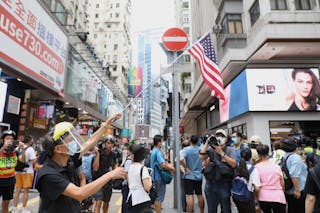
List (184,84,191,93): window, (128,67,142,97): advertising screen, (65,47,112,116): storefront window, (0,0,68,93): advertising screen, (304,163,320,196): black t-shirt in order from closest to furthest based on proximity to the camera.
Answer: (304,163,320,196): black t-shirt, (0,0,68,93): advertising screen, (65,47,112,116): storefront window, (128,67,142,97): advertising screen, (184,84,191,93): window

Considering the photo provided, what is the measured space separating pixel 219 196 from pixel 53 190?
3410 mm

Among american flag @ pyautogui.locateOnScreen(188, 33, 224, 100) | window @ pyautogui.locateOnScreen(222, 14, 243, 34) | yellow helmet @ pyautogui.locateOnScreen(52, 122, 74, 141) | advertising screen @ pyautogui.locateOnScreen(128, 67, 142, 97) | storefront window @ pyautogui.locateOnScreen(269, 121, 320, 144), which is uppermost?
advertising screen @ pyautogui.locateOnScreen(128, 67, 142, 97)

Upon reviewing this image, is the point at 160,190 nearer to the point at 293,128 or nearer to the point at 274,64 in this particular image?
the point at 293,128

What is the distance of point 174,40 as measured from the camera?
522cm

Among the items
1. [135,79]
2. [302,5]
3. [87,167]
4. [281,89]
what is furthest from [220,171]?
[135,79]

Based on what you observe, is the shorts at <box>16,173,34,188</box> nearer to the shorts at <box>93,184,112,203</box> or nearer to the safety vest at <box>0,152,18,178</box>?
the safety vest at <box>0,152,18,178</box>

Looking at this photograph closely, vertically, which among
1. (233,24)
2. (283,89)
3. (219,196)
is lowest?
(219,196)

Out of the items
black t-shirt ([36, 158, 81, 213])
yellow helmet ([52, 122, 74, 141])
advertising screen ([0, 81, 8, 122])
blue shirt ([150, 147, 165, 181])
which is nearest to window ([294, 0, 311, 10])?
blue shirt ([150, 147, 165, 181])

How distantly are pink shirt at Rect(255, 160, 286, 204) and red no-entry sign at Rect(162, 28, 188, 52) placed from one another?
2.95 m

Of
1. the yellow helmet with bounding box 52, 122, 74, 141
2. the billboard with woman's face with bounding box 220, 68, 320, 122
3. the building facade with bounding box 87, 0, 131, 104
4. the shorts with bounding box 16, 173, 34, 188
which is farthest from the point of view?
the building facade with bounding box 87, 0, 131, 104

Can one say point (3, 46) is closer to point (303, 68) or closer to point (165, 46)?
point (165, 46)

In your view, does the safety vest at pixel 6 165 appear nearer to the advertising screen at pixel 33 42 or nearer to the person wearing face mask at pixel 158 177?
the person wearing face mask at pixel 158 177

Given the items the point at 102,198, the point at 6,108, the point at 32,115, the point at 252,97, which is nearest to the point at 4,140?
the point at 102,198

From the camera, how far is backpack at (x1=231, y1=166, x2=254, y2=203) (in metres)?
4.13
